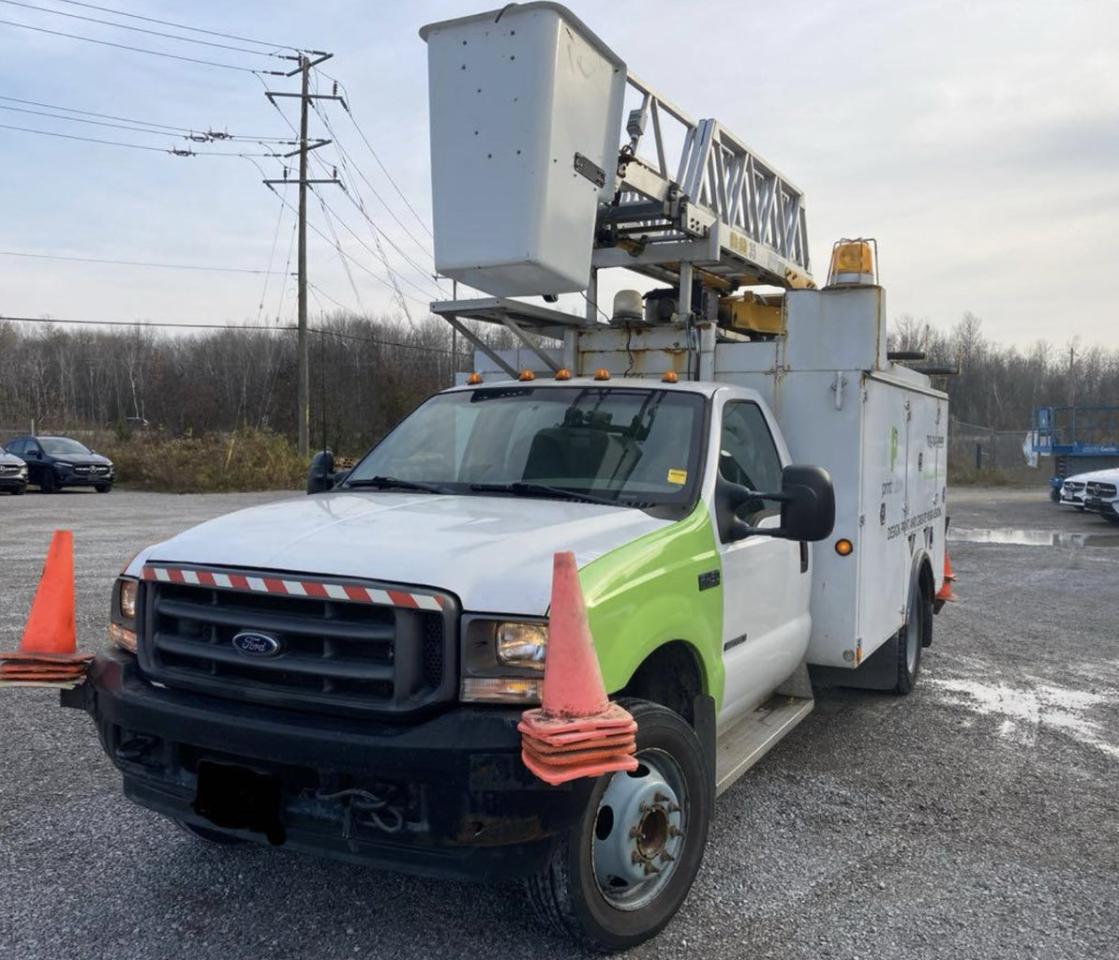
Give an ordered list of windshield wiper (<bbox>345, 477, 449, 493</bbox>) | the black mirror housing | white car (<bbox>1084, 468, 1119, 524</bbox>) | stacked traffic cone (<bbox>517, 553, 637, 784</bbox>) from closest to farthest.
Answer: stacked traffic cone (<bbox>517, 553, 637, 784</bbox>) → the black mirror housing → windshield wiper (<bbox>345, 477, 449, 493</bbox>) → white car (<bbox>1084, 468, 1119, 524</bbox>)

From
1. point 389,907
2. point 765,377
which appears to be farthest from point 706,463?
point 389,907

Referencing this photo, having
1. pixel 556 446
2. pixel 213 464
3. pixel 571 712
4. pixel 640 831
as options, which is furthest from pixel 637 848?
pixel 213 464

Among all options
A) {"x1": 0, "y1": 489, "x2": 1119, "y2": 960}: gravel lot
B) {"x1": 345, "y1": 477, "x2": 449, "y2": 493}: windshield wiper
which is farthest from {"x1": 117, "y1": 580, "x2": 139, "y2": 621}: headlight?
{"x1": 345, "y1": 477, "x2": 449, "y2": 493}: windshield wiper

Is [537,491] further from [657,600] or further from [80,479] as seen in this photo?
[80,479]

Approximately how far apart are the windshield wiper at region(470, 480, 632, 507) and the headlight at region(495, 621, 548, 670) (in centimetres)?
105

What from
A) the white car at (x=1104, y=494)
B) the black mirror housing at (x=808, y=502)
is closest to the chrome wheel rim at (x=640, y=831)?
the black mirror housing at (x=808, y=502)

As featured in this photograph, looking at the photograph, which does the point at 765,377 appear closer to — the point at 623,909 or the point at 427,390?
the point at 623,909

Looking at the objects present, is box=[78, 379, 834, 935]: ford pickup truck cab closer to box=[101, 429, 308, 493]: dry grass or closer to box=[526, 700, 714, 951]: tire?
box=[526, 700, 714, 951]: tire

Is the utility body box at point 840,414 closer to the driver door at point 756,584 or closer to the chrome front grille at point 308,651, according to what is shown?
the driver door at point 756,584

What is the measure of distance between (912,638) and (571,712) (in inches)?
183

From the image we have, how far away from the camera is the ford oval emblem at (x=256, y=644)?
116 inches

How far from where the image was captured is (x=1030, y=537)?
57.8ft

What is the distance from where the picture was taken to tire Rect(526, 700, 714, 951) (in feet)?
9.61

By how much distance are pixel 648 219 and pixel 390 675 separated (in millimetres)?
4192
